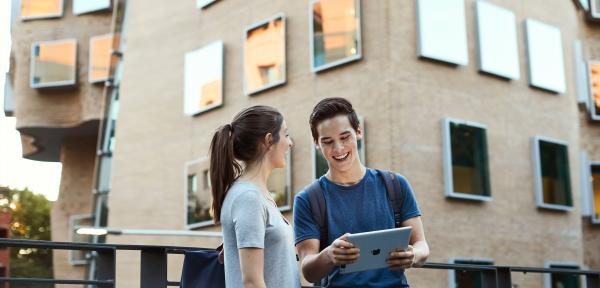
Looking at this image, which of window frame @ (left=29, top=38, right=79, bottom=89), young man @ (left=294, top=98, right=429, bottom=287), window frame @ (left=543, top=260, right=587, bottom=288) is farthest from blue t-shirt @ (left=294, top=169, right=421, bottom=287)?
window frame @ (left=29, top=38, right=79, bottom=89)

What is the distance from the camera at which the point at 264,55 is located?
68.6ft

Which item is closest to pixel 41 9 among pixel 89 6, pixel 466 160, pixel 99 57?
pixel 89 6

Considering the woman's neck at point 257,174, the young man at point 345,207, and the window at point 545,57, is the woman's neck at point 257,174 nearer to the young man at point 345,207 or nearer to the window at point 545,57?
the young man at point 345,207

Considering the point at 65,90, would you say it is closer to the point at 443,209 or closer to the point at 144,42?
the point at 144,42

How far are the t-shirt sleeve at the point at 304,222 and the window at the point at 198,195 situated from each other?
704 inches

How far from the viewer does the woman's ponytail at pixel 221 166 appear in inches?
133

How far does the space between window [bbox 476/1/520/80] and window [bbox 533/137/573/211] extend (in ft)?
6.27

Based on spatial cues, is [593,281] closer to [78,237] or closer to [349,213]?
[349,213]

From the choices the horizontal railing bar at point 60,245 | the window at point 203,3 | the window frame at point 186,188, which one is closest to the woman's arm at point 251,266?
the horizontal railing bar at point 60,245

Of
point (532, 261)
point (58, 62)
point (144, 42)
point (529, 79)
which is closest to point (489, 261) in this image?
point (532, 261)

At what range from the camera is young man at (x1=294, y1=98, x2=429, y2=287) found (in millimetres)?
3504

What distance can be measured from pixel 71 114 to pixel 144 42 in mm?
5765

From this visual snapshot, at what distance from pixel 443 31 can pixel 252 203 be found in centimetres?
1644

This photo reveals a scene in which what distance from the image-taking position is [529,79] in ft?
67.4
